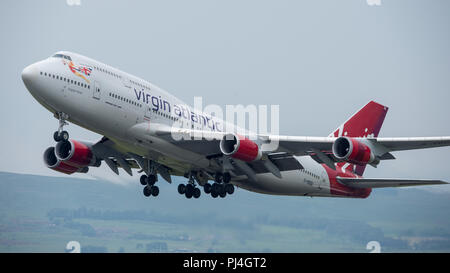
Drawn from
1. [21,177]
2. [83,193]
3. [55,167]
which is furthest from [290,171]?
[21,177]

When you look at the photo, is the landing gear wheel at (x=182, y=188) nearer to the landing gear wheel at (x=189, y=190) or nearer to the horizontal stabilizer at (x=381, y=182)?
the landing gear wheel at (x=189, y=190)

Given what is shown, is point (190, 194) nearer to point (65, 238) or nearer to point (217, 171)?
point (217, 171)

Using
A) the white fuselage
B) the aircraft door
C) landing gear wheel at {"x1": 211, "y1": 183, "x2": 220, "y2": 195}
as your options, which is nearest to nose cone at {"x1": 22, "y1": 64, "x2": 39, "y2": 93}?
the white fuselage

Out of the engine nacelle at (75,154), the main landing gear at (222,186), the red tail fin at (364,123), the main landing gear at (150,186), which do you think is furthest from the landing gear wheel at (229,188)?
the red tail fin at (364,123)

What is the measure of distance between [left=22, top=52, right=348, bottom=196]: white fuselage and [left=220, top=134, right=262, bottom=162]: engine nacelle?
2.24 meters

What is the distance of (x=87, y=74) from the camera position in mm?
28516

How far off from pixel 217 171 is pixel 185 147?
12.0 ft

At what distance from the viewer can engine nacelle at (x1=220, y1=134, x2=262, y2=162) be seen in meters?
30.2

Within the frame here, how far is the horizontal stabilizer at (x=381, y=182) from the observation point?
33950 mm

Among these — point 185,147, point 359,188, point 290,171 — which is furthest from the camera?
point 359,188

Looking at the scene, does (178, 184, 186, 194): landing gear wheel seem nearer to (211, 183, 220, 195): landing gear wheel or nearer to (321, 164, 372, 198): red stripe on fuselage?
(211, 183, 220, 195): landing gear wheel

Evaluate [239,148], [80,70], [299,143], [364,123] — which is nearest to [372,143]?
[299,143]

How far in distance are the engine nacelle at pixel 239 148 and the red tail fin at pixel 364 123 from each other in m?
11.2
